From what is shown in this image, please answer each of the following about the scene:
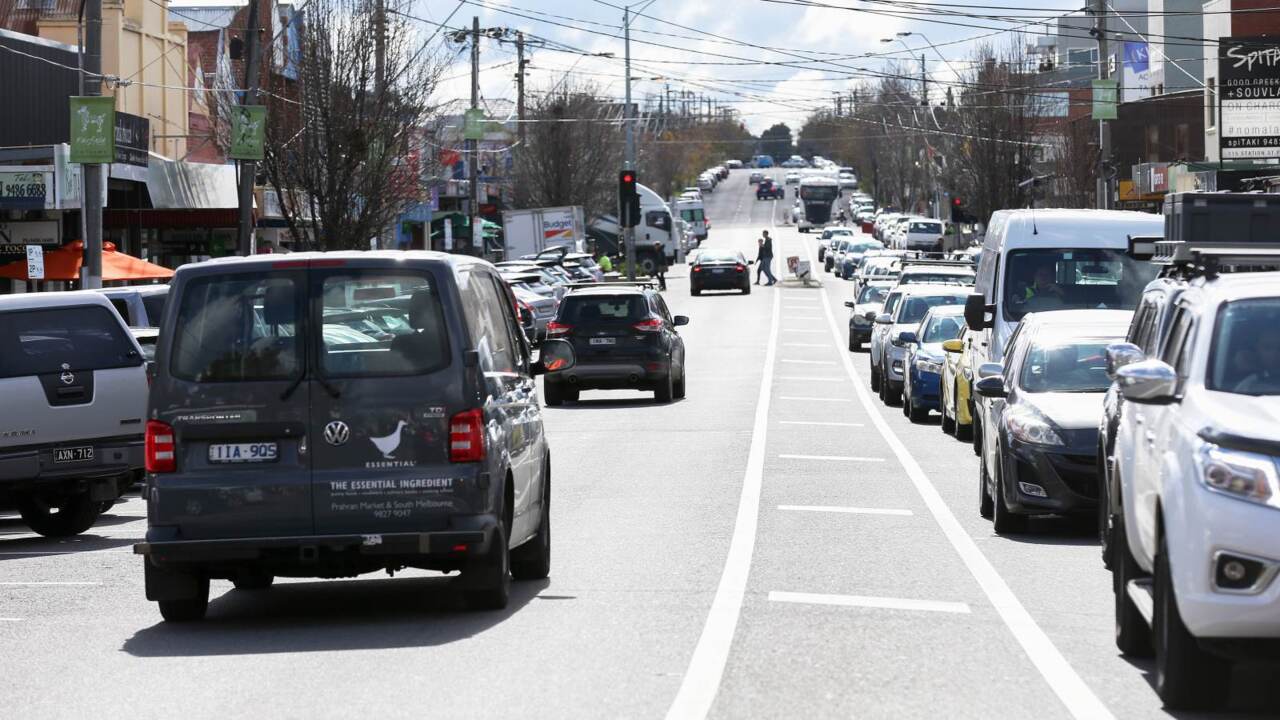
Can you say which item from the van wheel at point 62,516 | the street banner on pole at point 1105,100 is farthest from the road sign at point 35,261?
the street banner on pole at point 1105,100

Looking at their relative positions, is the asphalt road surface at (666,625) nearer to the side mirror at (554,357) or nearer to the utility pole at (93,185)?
the side mirror at (554,357)

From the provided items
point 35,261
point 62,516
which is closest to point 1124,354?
point 62,516

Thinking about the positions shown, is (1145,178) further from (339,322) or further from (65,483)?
(339,322)

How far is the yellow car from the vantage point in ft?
76.9

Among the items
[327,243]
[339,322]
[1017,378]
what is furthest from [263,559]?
[327,243]

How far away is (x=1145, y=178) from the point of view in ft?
201

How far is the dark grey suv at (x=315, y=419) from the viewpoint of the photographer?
34.6 ft

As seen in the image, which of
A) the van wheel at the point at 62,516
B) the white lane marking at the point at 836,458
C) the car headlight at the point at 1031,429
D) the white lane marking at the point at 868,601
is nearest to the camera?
the white lane marking at the point at 868,601

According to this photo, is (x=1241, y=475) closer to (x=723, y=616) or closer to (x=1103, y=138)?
(x=723, y=616)

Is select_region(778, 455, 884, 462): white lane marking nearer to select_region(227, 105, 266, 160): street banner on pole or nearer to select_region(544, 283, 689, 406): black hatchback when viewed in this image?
select_region(544, 283, 689, 406): black hatchback

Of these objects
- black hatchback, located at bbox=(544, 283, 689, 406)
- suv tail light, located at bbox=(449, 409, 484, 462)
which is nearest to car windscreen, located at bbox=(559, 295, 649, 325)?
black hatchback, located at bbox=(544, 283, 689, 406)

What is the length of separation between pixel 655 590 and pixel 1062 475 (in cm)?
407

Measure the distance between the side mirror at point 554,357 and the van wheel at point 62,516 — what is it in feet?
20.3

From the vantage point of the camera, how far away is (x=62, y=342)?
56.3 ft
